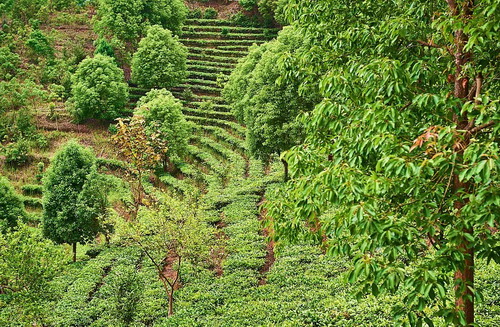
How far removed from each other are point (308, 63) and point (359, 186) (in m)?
3.61

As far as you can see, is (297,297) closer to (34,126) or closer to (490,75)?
(490,75)

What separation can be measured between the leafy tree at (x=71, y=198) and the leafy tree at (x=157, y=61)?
23284 millimetres

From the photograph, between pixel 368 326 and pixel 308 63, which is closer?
pixel 308 63

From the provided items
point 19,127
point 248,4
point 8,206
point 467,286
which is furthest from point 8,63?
point 467,286

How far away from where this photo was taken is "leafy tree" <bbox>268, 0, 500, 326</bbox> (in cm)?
595

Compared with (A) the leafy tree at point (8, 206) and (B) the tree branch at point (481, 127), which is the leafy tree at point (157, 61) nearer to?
(A) the leafy tree at point (8, 206)

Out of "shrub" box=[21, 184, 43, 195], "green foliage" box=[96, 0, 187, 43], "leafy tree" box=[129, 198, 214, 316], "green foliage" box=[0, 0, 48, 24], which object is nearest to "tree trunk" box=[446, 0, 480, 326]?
"leafy tree" box=[129, 198, 214, 316]

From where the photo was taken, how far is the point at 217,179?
3534 centimetres

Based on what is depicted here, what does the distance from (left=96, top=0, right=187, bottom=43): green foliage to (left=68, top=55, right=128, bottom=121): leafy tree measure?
22.7 ft

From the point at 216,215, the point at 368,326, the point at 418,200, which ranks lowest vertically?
the point at 216,215

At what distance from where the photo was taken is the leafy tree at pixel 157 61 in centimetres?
4959

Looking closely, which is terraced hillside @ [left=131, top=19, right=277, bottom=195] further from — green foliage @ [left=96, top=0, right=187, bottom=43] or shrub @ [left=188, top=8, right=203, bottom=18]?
green foliage @ [left=96, top=0, right=187, bottom=43]

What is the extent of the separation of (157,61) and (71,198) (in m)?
25.5

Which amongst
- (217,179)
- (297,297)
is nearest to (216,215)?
(217,179)
